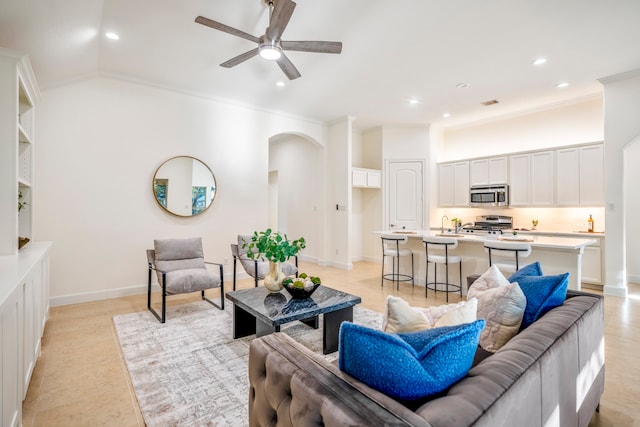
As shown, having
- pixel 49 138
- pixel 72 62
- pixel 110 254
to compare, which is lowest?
Answer: pixel 110 254

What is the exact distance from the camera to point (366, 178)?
22.6ft

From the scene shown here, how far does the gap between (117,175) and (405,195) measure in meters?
5.43

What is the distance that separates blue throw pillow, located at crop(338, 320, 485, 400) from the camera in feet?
3.04

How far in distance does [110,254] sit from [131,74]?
97.5 inches

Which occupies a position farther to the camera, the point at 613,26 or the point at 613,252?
the point at 613,252

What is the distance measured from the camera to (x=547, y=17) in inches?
121

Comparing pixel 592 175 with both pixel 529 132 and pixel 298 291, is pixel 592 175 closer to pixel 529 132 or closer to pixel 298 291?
pixel 529 132

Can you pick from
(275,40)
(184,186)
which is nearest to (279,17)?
(275,40)

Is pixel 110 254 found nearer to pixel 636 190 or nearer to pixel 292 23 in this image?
pixel 292 23

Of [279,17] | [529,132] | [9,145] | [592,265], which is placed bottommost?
[592,265]

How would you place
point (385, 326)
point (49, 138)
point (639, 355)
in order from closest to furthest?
point (385, 326), point (639, 355), point (49, 138)

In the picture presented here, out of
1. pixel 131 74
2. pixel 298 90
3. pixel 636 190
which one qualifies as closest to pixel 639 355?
pixel 636 190

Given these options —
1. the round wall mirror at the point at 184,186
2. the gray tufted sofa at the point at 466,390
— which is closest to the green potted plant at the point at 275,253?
the gray tufted sofa at the point at 466,390

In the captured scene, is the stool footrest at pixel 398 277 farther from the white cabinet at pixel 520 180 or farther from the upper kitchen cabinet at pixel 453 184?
the white cabinet at pixel 520 180
